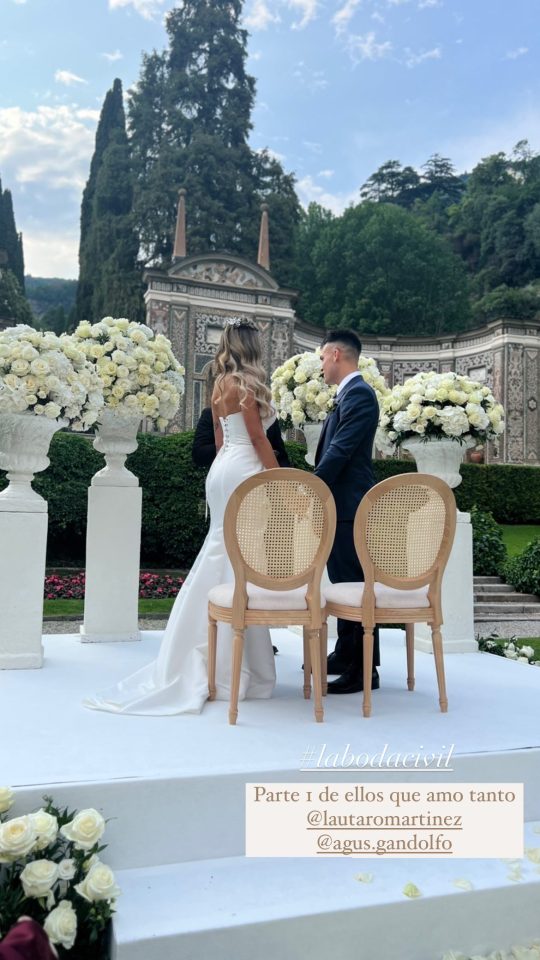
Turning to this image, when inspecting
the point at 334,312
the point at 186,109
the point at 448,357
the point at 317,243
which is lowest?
the point at 448,357

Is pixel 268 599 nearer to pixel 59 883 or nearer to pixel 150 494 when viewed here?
pixel 59 883

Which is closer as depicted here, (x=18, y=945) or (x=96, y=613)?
(x=18, y=945)

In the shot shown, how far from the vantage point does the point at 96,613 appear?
5211mm

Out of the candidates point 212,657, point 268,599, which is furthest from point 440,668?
point 212,657

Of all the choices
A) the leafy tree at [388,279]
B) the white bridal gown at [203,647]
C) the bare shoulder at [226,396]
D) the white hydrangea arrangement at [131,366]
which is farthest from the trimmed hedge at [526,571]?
the leafy tree at [388,279]

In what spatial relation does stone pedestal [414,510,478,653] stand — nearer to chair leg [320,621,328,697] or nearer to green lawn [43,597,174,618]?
chair leg [320,621,328,697]

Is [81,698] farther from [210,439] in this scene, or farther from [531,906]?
[531,906]

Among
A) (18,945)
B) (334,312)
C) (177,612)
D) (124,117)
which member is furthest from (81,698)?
(124,117)

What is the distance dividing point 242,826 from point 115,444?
11.3 feet

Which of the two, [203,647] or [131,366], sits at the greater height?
[131,366]

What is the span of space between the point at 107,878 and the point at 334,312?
107ft

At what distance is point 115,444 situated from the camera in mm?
5332

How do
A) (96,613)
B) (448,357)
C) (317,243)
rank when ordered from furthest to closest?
(317,243) < (448,357) < (96,613)

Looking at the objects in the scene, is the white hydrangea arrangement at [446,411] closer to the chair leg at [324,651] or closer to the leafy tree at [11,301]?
the chair leg at [324,651]
